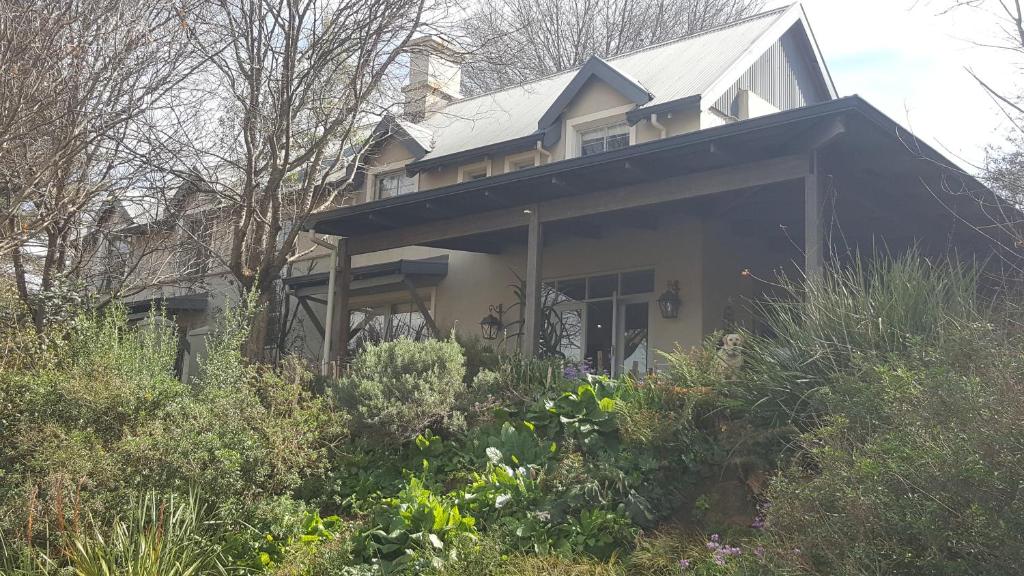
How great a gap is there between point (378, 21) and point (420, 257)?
A: 5505 mm

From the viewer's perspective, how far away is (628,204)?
34.9 ft

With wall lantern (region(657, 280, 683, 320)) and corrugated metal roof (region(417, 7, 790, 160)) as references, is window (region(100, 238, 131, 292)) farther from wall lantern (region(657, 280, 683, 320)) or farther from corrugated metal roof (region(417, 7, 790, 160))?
wall lantern (region(657, 280, 683, 320))

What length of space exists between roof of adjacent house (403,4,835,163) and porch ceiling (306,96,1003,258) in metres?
1.63

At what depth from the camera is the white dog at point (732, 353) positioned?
726cm

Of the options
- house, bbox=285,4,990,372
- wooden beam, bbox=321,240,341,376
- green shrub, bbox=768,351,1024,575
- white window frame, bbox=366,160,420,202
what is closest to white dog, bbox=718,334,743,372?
house, bbox=285,4,990,372

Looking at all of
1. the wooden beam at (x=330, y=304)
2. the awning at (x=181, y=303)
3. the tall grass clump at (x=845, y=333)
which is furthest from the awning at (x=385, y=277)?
the tall grass clump at (x=845, y=333)

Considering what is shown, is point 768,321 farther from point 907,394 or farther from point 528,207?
point 528,207

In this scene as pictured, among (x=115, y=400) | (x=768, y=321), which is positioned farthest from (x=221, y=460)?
(x=768, y=321)

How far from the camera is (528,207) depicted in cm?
1164

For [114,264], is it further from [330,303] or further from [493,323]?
[493,323]

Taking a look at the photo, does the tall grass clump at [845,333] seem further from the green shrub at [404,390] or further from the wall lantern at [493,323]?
the wall lantern at [493,323]

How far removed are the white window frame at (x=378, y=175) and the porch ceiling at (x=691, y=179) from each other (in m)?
3.55

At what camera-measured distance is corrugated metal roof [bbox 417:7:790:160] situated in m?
13.9

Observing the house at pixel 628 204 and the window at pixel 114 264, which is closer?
the house at pixel 628 204
